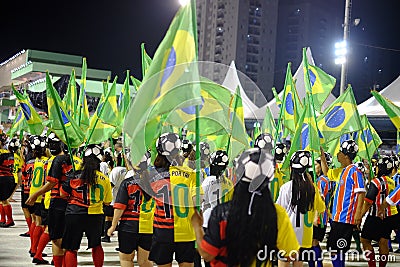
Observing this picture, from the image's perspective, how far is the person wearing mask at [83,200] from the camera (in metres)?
6.29

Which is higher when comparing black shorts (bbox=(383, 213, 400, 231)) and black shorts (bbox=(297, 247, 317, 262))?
black shorts (bbox=(383, 213, 400, 231))

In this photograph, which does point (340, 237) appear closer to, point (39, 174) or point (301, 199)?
point (301, 199)

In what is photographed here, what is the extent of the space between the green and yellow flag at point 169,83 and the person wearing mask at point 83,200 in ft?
7.91

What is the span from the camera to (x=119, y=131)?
36.0 feet

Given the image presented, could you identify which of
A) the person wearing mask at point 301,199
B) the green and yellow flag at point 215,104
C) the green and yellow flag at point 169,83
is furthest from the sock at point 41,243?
the green and yellow flag at point 169,83

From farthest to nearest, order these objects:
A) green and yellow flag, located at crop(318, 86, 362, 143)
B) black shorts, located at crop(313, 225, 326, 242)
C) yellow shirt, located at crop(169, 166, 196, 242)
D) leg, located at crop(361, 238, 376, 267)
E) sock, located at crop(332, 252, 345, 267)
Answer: green and yellow flag, located at crop(318, 86, 362, 143)
leg, located at crop(361, 238, 376, 267)
black shorts, located at crop(313, 225, 326, 242)
sock, located at crop(332, 252, 345, 267)
yellow shirt, located at crop(169, 166, 196, 242)

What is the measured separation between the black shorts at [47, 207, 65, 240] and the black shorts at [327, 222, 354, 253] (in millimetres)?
3593

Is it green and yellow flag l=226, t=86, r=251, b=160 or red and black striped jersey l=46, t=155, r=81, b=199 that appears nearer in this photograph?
red and black striped jersey l=46, t=155, r=81, b=199

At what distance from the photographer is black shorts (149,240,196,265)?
5.39 metres

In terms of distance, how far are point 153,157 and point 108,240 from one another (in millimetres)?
5475

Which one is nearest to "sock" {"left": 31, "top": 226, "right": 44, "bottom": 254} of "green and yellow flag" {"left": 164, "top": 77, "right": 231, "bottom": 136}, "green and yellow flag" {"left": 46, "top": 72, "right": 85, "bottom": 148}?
"green and yellow flag" {"left": 46, "top": 72, "right": 85, "bottom": 148}

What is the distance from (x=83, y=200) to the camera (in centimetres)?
635

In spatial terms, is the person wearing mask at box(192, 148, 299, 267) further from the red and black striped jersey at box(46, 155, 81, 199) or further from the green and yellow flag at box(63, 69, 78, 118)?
the green and yellow flag at box(63, 69, 78, 118)

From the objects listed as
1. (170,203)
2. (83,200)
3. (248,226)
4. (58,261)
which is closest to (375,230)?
(170,203)
